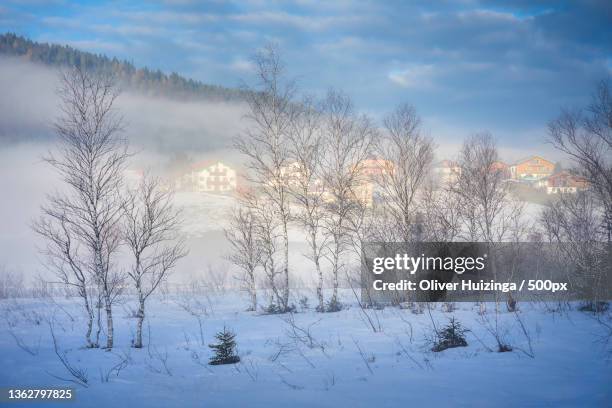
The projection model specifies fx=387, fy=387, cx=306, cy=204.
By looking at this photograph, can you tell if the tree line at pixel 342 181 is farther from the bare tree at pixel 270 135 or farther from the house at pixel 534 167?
the house at pixel 534 167

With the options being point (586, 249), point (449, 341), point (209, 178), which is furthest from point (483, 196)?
point (209, 178)

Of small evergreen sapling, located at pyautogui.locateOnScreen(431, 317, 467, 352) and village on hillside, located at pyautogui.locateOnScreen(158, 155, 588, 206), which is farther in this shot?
village on hillside, located at pyautogui.locateOnScreen(158, 155, 588, 206)

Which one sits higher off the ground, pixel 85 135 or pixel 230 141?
pixel 230 141

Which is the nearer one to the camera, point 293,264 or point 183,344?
point 183,344

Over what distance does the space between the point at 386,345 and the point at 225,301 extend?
15188mm

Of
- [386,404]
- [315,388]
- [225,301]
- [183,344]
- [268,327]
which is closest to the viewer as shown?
[386,404]

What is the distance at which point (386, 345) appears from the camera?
8.73 metres

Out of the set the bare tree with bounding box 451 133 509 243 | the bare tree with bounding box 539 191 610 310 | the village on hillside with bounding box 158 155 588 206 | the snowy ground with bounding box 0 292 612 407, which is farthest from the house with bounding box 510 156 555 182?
the snowy ground with bounding box 0 292 612 407

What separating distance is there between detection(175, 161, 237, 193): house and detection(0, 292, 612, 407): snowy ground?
55116 millimetres

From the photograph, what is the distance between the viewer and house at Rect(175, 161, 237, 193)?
2719 inches

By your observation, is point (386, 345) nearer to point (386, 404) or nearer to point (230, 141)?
point (386, 404)

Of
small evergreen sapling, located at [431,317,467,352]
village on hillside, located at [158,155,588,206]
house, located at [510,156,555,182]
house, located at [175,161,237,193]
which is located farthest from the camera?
house, located at [175,161,237,193]

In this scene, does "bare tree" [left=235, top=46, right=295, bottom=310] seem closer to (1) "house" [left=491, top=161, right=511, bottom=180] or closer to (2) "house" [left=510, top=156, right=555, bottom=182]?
(1) "house" [left=491, top=161, right=511, bottom=180]

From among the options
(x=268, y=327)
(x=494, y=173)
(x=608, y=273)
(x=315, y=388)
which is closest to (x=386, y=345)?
(x=315, y=388)
